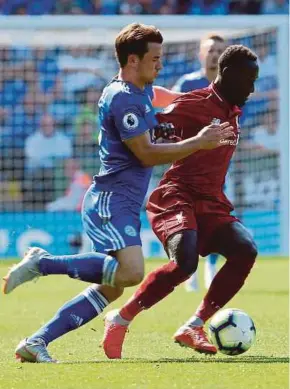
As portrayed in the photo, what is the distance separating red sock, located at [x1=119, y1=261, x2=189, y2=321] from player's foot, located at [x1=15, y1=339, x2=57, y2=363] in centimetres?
72

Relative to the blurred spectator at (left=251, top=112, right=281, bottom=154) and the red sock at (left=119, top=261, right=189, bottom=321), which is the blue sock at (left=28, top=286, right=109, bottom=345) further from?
the blurred spectator at (left=251, top=112, right=281, bottom=154)

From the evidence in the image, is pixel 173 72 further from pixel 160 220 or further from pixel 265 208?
pixel 160 220

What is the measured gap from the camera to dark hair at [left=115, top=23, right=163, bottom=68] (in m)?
6.85

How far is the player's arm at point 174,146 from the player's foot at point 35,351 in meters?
1.22

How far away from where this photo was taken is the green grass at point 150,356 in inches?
235

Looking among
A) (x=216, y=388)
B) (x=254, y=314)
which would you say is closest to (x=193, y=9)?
(x=254, y=314)

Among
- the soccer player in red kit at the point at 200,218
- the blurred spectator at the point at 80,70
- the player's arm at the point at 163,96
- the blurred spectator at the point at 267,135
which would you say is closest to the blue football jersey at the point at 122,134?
the soccer player in red kit at the point at 200,218

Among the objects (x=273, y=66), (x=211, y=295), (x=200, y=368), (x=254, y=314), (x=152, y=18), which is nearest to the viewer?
(x=200, y=368)

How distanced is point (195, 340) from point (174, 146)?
1.36 m

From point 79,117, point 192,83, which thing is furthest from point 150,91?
point 79,117

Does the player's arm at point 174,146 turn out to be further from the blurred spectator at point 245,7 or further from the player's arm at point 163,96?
the blurred spectator at point 245,7

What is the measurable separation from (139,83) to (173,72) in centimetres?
1281

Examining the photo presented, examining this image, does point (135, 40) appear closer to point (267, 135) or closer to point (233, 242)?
point (233, 242)

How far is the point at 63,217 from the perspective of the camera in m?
18.7
